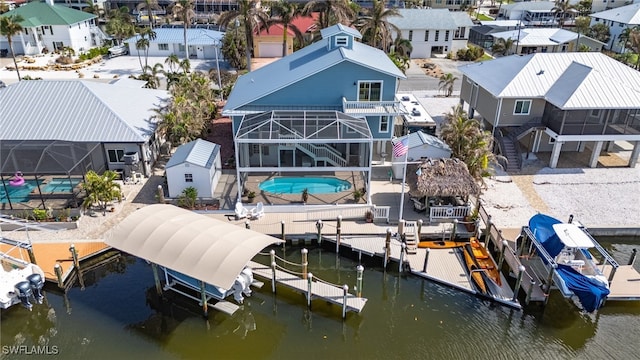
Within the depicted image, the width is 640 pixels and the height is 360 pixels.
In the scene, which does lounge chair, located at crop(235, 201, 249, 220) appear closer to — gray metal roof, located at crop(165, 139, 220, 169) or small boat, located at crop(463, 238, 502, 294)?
gray metal roof, located at crop(165, 139, 220, 169)

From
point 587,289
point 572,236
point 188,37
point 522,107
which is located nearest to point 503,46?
point 522,107

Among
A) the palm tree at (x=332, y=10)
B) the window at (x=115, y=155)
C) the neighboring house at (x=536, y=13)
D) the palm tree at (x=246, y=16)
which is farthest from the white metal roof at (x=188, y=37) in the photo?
the neighboring house at (x=536, y=13)

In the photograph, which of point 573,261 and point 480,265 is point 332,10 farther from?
point 573,261

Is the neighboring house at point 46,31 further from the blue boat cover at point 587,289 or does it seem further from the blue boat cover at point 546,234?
the blue boat cover at point 587,289

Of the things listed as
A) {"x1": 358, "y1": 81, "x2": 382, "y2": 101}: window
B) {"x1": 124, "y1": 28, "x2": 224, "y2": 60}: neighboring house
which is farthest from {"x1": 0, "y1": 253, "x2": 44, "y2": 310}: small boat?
{"x1": 124, "y1": 28, "x2": 224, "y2": 60}: neighboring house

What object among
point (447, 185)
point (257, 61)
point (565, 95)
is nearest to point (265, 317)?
point (447, 185)

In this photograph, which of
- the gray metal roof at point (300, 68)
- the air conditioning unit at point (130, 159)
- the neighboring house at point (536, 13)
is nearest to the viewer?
the gray metal roof at point (300, 68)

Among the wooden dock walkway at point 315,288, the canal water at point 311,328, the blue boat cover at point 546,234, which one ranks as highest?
the blue boat cover at point 546,234
